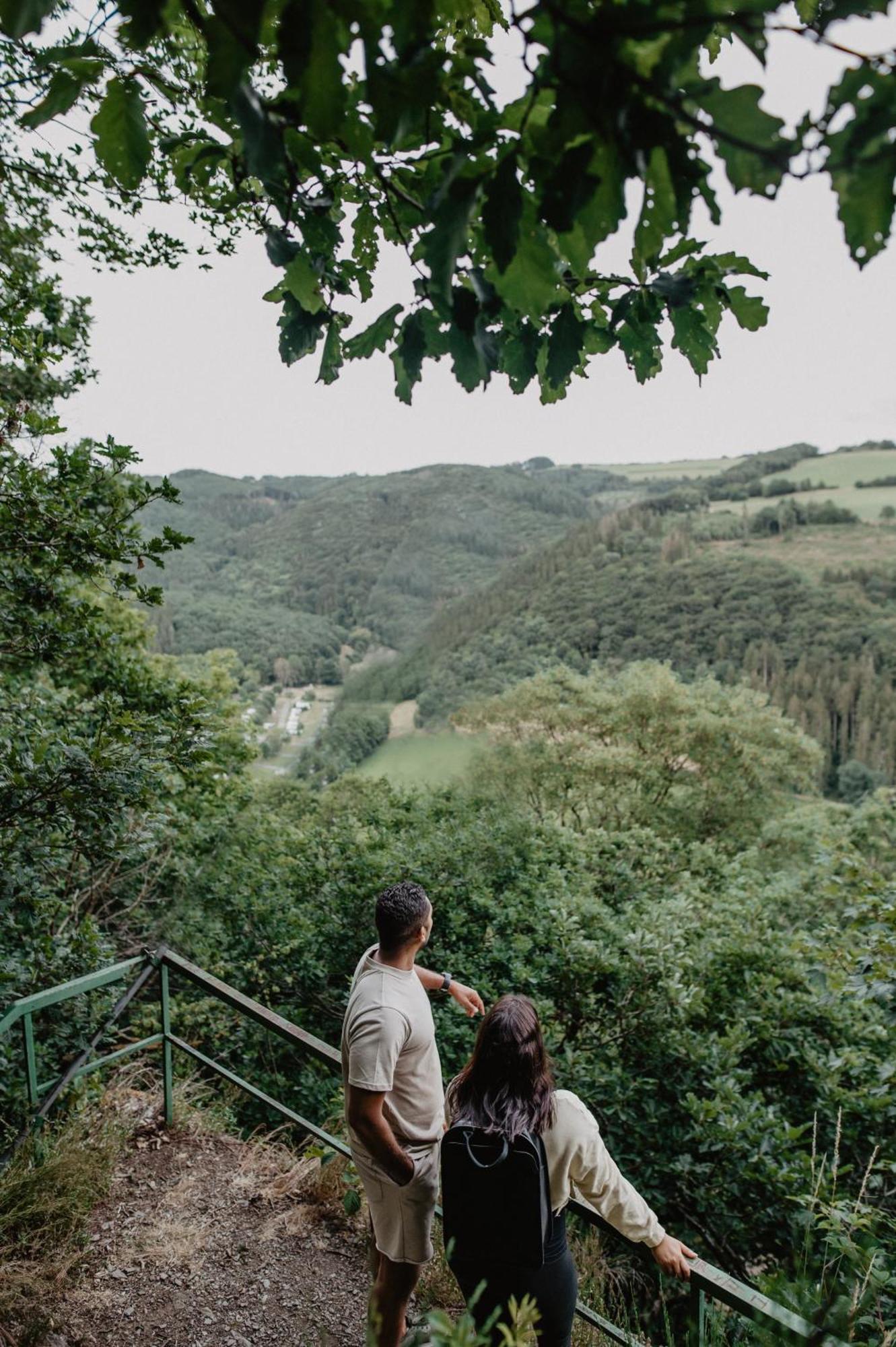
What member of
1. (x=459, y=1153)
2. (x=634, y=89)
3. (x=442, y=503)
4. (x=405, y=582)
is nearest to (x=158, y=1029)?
(x=459, y=1153)

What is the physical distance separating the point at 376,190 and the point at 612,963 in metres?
5.70

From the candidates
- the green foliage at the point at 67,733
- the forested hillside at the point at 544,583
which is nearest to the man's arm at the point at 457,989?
the green foliage at the point at 67,733

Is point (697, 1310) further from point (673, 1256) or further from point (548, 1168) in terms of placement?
point (548, 1168)

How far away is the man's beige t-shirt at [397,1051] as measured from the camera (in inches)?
83.7

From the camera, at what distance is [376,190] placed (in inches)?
66.1

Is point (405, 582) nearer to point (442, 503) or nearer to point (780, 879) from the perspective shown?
point (442, 503)

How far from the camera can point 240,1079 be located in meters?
3.32

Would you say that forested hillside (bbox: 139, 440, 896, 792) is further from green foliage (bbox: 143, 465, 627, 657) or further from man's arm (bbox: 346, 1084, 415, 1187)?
man's arm (bbox: 346, 1084, 415, 1187)

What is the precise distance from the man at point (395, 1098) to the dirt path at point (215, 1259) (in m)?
0.45

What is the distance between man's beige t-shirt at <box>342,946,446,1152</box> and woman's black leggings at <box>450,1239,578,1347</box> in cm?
40

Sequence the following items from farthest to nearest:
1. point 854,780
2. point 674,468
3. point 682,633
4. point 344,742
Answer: point 674,468 < point 682,633 < point 344,742 < point 854,780

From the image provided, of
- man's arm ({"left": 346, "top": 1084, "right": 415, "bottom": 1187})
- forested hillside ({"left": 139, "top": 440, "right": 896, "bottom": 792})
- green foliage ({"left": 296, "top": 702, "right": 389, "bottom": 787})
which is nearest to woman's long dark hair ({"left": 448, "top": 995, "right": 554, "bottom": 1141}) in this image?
man's arm ({"left": 346, "top": 1084, "right": 415, "bottom": 1187})

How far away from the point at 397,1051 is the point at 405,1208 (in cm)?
52

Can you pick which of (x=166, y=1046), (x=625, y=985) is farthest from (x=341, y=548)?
(x=166, y=1046)
